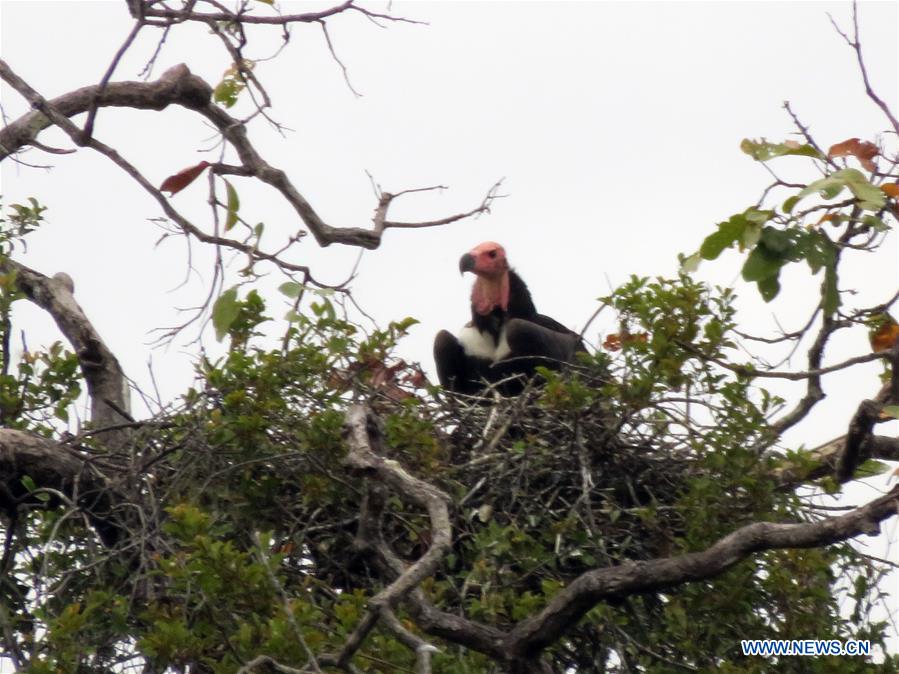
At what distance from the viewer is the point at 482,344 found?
8.80m

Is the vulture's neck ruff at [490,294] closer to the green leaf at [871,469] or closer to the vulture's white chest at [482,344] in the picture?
the vulture's white chest at [482,344]

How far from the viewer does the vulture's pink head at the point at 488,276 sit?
892cm

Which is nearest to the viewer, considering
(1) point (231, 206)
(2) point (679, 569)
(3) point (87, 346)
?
(2) point (679, 569)

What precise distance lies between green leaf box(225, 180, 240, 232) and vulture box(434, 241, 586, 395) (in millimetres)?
3043

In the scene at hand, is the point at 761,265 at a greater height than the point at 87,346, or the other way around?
the point at 87,346

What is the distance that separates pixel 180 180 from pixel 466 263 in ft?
12.0

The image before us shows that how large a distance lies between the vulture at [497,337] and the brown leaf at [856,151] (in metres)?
3.85

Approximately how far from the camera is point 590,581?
4270 millimetres

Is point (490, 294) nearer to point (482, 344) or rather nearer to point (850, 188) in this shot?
point (482, 344)

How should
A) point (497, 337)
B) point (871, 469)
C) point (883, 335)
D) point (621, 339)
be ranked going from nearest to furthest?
point (883, 335) < point (871, 469) < point (621, 339) < point (497, 337)

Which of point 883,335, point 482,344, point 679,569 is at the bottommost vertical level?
point 679,569

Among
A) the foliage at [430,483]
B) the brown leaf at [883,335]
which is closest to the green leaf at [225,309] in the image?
the foliage at [430,483]

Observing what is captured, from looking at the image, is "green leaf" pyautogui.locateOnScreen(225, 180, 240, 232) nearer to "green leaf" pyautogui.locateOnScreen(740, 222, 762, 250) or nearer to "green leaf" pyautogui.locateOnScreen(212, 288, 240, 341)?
"green leaf" pyautogui.locateOnScreen(212, 288, 240, 341)

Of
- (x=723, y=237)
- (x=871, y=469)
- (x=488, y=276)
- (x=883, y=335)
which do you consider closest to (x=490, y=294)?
(x=488, y=276)
